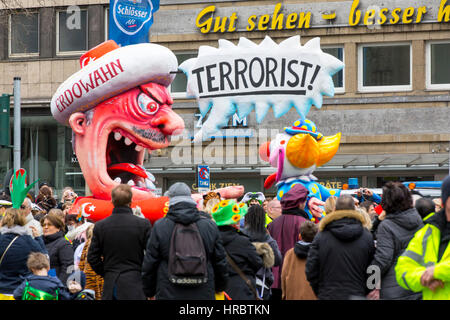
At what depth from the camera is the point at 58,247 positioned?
834 centimetres

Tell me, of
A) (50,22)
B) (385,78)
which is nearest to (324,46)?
(385,78)

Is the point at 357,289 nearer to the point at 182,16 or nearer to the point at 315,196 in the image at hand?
the point at 315,196

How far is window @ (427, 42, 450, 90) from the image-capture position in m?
23.6

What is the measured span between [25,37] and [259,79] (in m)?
18.8

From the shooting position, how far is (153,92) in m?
10.7

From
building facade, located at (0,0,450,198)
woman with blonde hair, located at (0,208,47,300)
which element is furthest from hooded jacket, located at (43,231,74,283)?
building facade, located at (0,0,450,198)

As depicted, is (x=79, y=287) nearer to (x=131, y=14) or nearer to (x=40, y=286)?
(x=40, y=286)

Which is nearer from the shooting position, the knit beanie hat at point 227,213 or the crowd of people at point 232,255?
the crowd of people at point 232,255

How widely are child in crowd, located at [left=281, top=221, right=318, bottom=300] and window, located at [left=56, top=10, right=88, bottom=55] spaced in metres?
20.3

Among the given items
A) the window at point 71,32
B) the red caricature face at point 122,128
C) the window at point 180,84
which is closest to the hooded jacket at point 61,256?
the red caricature face at point 122,128

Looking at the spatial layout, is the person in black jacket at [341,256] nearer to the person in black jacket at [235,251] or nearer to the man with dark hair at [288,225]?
the person in black jacket at [235,251]

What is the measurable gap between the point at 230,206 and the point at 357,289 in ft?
4.28

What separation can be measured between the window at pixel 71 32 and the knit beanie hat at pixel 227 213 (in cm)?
2029

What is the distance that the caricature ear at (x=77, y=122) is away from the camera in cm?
1071
